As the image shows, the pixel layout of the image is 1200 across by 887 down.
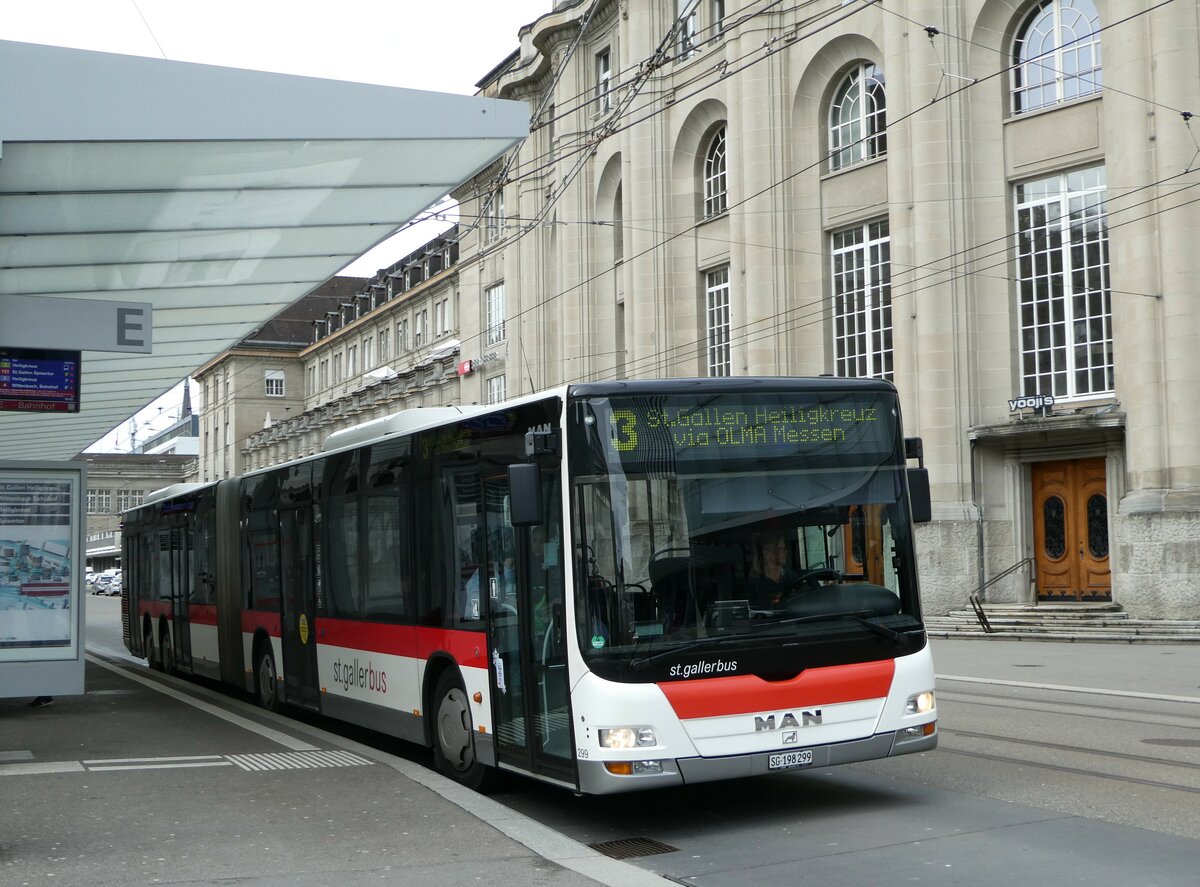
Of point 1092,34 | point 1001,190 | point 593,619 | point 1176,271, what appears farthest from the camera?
point 1001,190

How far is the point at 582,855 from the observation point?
764 centimetres

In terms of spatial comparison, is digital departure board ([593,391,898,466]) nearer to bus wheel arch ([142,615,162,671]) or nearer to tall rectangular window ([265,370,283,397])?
bus wheel arch ([142,615,162,671])

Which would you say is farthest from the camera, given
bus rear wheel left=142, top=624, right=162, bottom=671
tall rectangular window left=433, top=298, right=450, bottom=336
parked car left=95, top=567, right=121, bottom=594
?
parked car left=95, top=567, right=121, bottom=594

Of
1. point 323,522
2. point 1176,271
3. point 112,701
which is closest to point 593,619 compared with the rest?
point 323,522

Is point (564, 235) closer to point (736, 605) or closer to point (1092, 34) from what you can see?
point (1092, 34)

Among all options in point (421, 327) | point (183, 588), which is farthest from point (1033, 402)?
point (421, 327)

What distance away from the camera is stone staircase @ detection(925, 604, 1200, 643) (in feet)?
80.0

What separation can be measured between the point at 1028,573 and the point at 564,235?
20.4 metres

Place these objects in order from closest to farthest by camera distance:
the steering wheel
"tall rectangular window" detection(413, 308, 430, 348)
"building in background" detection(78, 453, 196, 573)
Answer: the steering wheel
"tall rectangular window" detection(413, 308, 430, 348)
"building in background" detection(78, 453, 196, 573)

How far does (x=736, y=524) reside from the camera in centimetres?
828

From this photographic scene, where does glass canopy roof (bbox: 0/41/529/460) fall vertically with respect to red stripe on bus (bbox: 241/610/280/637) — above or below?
above

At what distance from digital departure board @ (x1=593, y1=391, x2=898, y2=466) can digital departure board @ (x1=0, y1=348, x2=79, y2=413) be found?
6.28 metres

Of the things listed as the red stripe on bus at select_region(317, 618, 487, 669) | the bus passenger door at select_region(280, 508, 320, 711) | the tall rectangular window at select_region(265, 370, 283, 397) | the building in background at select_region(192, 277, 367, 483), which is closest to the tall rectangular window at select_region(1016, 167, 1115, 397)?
the bus passenger door at select_region(280, 508, 320, 711)

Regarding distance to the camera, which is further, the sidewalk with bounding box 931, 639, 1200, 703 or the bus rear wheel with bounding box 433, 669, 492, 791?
the sidewalk with bounding box 931, 639, 1200, 703
